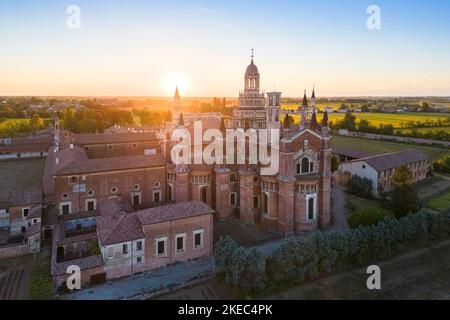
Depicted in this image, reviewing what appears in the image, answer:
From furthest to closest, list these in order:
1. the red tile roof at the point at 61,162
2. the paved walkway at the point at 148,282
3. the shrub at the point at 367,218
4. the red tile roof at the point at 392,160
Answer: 1. the red tile roof at the point at 392,160
2. the red tile roof at the point at 61,162
3. the shrub at the point at 367,218
4. the paved walkway at the point at 148,282

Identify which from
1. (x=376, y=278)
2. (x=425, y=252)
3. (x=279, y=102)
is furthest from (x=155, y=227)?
(x=425, y=252)

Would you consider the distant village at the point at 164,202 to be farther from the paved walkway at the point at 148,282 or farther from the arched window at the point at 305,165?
the paved walkway at the point at 148,282

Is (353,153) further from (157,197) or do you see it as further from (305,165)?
(157,197)

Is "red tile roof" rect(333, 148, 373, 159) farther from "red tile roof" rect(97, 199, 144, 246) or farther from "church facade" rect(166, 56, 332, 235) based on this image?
"red tile roof" rect(97, 199, 144, 246)

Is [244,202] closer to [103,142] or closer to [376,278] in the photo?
[376,278]

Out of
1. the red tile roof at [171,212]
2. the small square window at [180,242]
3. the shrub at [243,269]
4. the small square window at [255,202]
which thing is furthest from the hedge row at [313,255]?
the small square window at [255,202]

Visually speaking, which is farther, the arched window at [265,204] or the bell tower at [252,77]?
the bell tower at [252,77]
